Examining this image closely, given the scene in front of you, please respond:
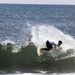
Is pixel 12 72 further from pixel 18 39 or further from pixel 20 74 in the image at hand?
pixel 18 39

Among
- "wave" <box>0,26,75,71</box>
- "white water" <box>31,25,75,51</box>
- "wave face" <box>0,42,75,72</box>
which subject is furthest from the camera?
"white water" <box>31,25,75,51</box>

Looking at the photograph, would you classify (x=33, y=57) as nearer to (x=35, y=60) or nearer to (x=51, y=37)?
(x=35, y=60)

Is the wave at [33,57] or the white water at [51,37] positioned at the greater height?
the white water at [51,37]

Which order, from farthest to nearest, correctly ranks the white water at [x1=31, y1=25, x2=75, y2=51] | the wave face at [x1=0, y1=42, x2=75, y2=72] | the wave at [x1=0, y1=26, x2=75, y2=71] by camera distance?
1. the white water at [x1=31, y1=25, x2=75, y2=51]
2. the wave at [x1=0, y1=26, x2=75, y2=71]
3. the wave face at [x1=0, y1=42, x2=75, y2=72]

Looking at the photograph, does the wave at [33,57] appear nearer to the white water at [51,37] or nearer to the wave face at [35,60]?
the wave face at [35,60]

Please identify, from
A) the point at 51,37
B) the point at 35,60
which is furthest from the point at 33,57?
the point at 51,37

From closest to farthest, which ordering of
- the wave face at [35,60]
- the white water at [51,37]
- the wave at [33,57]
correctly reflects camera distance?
the wave face at [35,60] → the wave at [33,57] → the white water at [51,37]

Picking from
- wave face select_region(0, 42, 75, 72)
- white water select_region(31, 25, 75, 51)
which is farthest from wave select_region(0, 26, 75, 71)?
white water select_region(31, 25, 75, 51)

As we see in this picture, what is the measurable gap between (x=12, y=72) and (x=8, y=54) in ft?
6.22

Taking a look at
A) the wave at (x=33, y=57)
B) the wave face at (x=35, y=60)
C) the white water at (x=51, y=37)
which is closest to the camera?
the wave face at (x=35, y=60)

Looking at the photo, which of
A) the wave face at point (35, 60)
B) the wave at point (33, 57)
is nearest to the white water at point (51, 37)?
the wave at point (33, 57)

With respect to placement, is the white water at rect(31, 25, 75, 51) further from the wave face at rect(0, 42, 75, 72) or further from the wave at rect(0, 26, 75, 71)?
the wave face at rect(0, 42, 75, 72)

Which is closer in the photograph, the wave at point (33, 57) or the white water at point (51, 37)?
the wave at point (33, 57)

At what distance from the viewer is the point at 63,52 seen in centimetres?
2262
